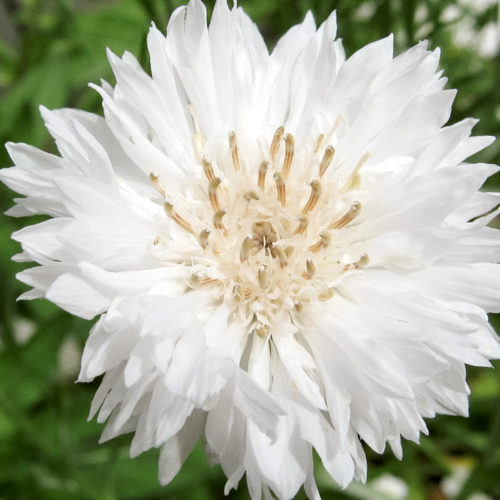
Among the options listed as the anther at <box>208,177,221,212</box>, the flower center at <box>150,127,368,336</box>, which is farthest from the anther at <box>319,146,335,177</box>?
the anther at <box>208,177,221,212</box>

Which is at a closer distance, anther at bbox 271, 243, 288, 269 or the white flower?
the white flower

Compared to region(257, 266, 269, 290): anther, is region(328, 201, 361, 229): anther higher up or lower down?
higher up

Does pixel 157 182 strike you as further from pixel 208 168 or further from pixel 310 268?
pixel 310 268

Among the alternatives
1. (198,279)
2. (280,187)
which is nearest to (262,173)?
(280,187)

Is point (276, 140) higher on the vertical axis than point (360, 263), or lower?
higher

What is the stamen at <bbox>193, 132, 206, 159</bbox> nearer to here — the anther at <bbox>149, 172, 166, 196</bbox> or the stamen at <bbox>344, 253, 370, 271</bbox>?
the anther at <bbox>149, 172, 166, 196</bbox>

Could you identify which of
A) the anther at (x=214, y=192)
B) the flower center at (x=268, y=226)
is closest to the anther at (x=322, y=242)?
the flower center at (x=268, y=226)
